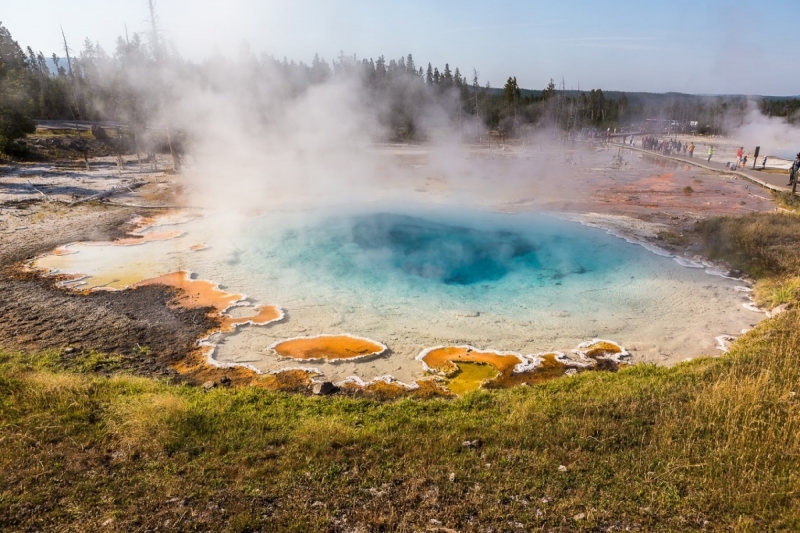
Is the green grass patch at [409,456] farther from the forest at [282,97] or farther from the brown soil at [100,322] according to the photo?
the forest at [282,97]

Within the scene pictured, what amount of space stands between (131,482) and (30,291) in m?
6.52

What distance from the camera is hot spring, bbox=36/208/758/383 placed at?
6.93 meters

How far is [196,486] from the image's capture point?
3.46m

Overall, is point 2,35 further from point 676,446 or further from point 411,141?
point 676,446

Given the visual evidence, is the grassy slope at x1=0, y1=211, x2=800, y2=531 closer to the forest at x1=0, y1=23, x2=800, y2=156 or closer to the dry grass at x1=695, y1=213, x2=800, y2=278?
the dry grass at x1=695, y1=213, x2=800, y2=278

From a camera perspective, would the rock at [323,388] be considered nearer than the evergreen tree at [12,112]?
Yes

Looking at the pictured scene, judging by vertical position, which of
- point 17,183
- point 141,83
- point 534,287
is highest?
point 141,83

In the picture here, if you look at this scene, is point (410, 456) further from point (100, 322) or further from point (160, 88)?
point (160, 88)

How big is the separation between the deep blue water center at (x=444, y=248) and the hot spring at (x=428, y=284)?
46mm

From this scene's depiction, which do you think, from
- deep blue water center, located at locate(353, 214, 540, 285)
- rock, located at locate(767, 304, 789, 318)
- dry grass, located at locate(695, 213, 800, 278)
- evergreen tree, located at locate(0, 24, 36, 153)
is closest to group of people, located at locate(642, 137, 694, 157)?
dry grass, located at locate(695, 213, 800, 278)

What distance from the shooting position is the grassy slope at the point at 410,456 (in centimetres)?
312

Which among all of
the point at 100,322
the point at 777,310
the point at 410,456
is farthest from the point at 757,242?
the point at 100,322

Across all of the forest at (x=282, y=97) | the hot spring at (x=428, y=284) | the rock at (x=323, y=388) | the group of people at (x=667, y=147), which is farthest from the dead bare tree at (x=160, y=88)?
the group of people at (x=667, y=147)

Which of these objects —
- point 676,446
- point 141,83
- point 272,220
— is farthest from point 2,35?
point 676,446
